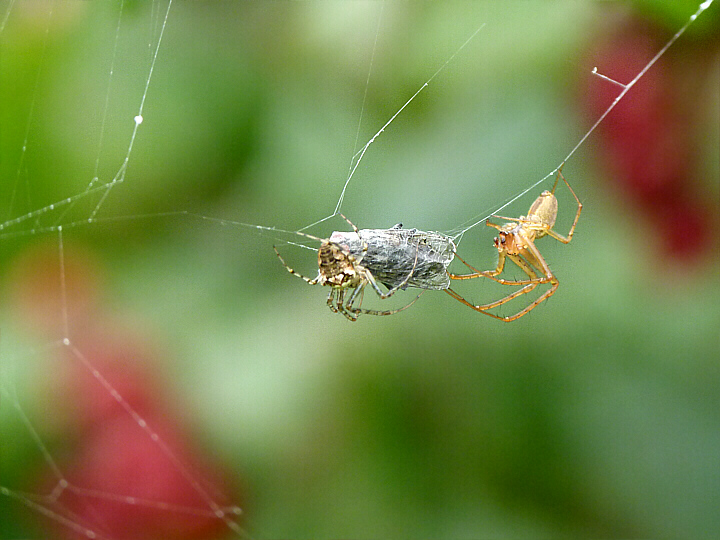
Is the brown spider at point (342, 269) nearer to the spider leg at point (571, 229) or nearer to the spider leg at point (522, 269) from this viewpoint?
the spider leg at point (522, 269)

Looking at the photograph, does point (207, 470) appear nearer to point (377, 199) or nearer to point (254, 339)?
point (254, 339)

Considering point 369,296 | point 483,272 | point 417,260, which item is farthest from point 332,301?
point 483,272

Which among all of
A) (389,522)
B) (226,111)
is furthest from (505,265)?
(226,111)

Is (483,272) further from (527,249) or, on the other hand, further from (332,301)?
(332,301)

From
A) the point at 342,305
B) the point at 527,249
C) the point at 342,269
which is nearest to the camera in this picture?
the point at 342,269

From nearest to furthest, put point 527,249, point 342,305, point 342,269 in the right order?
point 342,269 → point 342,305 → point 527,249

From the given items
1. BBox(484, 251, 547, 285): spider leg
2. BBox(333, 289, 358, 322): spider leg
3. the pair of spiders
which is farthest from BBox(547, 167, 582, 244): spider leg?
BBox(333, 289, 358, 322): spider leg

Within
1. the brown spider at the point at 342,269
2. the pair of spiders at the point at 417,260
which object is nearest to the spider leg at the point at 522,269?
the pair of spiders at the point at 417,260

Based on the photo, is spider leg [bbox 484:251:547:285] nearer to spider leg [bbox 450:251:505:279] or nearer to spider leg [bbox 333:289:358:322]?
spider leg [bbox 450:251:505:279]
